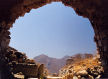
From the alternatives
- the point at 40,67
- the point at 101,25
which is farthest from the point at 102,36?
the point at 40,67

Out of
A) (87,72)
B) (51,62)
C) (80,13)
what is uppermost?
(80,13)

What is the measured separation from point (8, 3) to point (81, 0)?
3.83 meters

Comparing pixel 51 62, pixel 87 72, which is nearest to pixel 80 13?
pixel 87 72

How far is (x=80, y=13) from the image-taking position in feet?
25.2

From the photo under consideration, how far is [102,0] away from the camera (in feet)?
18.1

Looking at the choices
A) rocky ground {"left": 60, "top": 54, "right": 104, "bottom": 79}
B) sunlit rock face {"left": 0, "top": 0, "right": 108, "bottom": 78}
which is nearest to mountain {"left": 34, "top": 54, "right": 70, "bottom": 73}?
rocky ground {"left": 60, "top": 54, "right": 104, "bottom": 79}

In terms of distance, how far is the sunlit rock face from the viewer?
5.90 meters

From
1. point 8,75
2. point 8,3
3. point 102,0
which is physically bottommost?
point 8,75

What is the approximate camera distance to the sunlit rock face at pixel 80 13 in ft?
19.4

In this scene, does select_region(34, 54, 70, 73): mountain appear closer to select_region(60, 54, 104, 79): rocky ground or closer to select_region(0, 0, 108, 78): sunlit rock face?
select_region(60, 54, 104, 79): rocky ground

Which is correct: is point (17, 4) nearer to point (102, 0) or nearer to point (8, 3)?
point (8, 3)

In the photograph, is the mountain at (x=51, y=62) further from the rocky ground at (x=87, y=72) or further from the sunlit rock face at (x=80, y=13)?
the sunlit rock face at (x=80, y=13)

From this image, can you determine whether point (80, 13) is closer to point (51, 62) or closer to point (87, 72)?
point (87, 72)

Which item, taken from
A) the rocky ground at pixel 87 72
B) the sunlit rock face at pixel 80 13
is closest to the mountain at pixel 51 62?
the rocky ground at pixel 87 72
